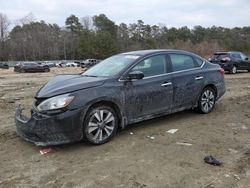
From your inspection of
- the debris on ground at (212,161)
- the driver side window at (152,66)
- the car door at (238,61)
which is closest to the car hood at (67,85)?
the driver side window at (152,66)

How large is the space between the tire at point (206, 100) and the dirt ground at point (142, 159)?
713 millimetres

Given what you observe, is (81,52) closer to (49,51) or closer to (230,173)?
(49,51)

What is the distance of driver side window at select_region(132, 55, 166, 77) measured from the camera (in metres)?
6.71

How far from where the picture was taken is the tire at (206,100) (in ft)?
26.0

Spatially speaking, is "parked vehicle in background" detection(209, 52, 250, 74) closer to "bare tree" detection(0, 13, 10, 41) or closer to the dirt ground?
the dirt ground

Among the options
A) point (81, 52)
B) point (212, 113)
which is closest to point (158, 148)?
point (212, 113)

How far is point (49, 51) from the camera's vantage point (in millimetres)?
113438

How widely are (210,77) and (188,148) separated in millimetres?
2879

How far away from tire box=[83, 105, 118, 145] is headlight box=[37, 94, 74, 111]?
406 mm

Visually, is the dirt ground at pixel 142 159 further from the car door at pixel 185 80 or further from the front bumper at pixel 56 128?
the car door at pixel 185 80

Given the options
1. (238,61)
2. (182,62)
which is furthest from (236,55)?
Answer: (182,62)

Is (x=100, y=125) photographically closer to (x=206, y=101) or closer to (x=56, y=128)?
(x=56, y=128)

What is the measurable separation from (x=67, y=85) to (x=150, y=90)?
1.63 m

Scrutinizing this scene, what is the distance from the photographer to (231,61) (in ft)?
73.9
